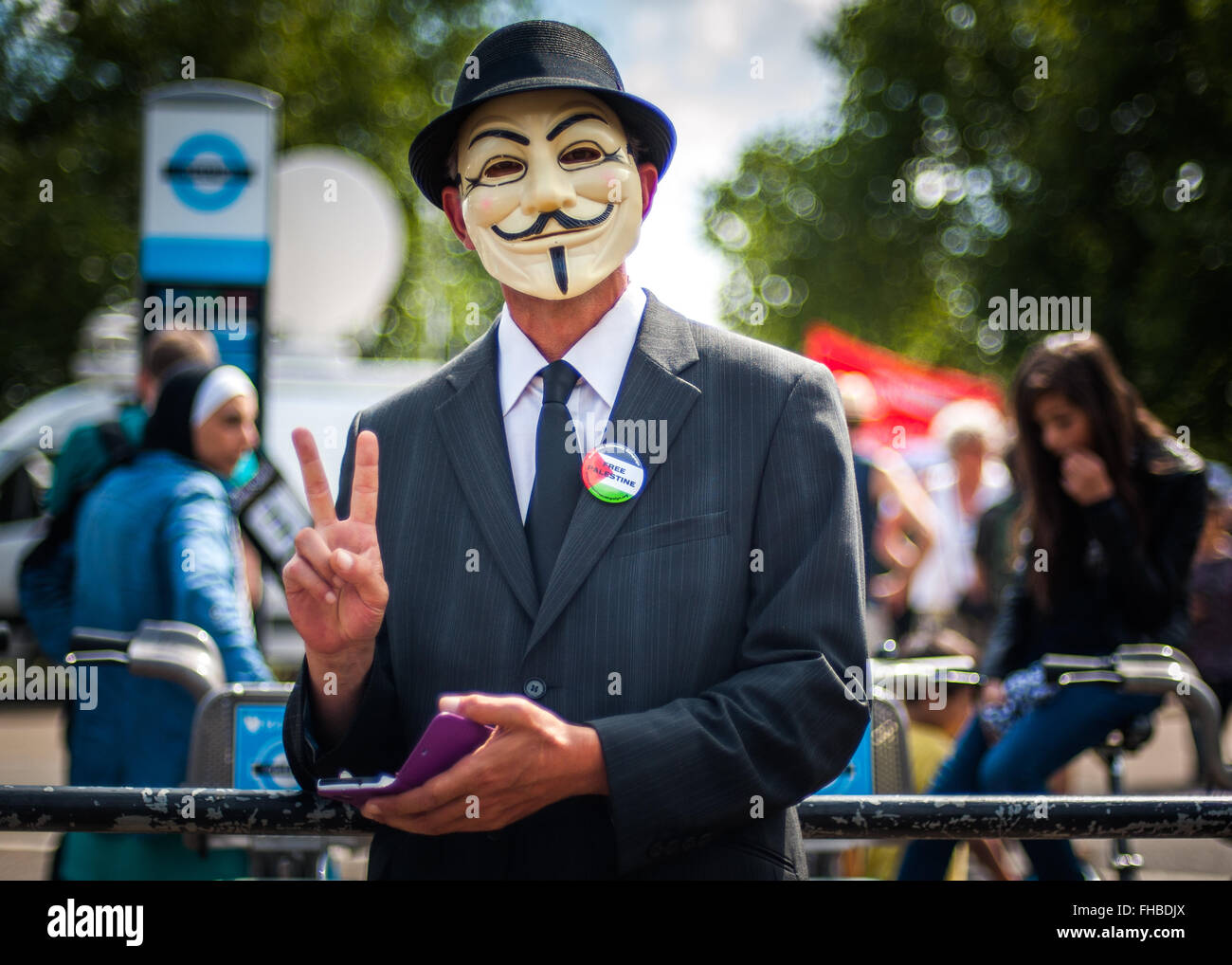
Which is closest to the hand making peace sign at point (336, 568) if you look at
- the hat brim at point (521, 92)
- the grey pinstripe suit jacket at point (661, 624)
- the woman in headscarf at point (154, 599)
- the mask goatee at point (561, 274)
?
the grey pinstripe suit jacket at point (661, 624)

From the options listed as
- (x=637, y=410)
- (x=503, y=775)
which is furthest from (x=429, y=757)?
(x=637, y=410)

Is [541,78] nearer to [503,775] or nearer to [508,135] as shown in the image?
[508,135]

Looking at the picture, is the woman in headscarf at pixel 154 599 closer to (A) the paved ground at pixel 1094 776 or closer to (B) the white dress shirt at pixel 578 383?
(A) the paved ground at pixel 1094 776

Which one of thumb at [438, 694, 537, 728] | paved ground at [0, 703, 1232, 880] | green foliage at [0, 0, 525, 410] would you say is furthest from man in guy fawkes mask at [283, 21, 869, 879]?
green foliage at [0, 0, 525, 410]

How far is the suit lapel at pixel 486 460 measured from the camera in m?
1.83

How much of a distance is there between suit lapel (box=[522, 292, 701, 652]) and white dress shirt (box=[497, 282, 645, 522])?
0.03m

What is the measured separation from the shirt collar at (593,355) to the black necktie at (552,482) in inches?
2.2

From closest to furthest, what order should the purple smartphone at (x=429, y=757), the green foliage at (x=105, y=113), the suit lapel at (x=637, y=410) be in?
1. the purple smartphone at (x=429, y=757)
2. the suit lapel at (x=637, y=410)
3. the green foliage at (x=105, y=113)

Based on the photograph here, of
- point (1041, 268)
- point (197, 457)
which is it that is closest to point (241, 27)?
point (1041, 268)

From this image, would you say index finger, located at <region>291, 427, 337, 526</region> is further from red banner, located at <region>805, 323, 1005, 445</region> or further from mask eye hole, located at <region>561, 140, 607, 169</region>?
red banner, located at <region>805, 323, 1005, 445</region>

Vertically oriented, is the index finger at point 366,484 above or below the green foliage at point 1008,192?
below

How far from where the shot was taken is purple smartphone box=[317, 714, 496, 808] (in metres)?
1.52

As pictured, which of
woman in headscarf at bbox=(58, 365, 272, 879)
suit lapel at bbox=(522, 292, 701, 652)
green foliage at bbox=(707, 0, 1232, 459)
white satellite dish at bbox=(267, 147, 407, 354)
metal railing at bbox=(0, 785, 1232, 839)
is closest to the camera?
suit lapel at bbox=(522, 292, 701, 652)
